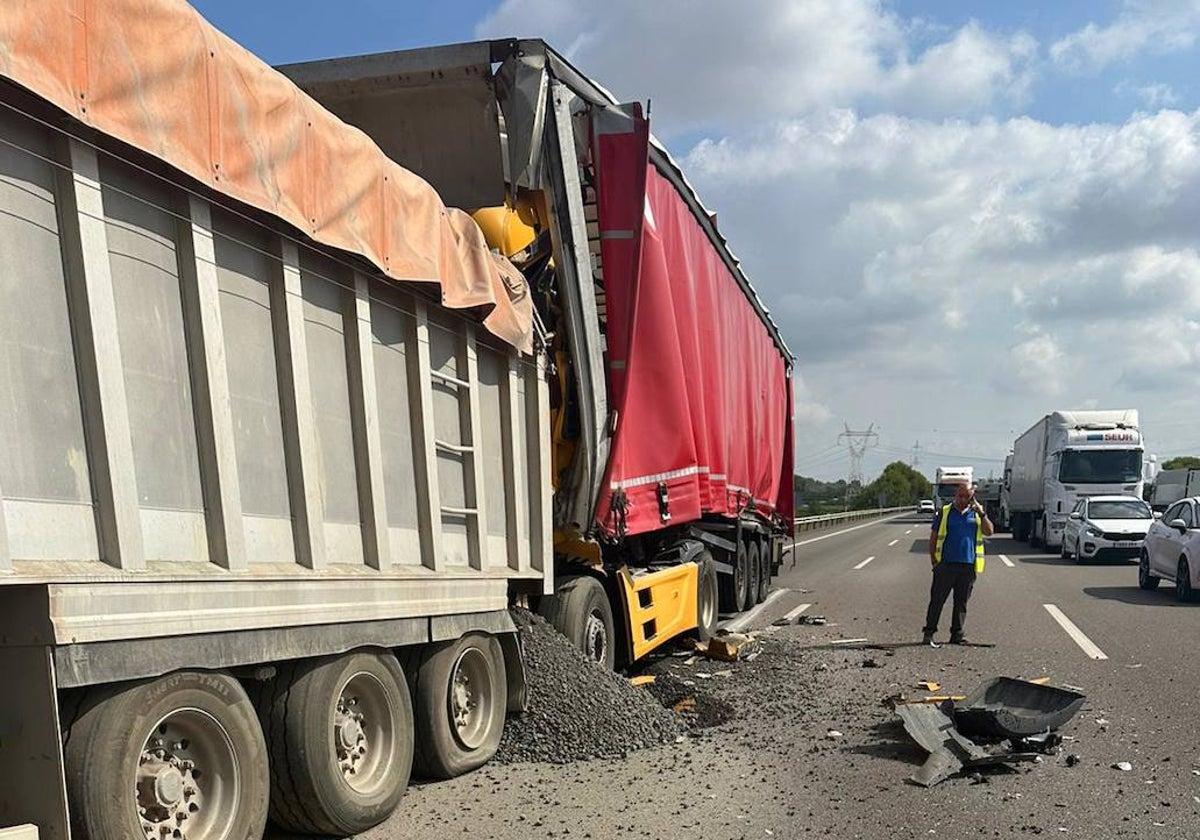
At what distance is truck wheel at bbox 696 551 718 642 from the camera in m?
11.4

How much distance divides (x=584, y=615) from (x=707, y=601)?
4070 mm

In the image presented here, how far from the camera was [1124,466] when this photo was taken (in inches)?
1061

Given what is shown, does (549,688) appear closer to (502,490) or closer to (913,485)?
(502,490)

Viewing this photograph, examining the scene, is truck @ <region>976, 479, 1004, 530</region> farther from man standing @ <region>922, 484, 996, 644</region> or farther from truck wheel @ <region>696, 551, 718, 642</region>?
truck wheel @ <region>696, 551, 718, 642</region>

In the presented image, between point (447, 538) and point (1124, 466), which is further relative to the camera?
point (1124, 466)

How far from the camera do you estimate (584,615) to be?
788 cm

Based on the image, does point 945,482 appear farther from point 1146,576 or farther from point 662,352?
point 662,352

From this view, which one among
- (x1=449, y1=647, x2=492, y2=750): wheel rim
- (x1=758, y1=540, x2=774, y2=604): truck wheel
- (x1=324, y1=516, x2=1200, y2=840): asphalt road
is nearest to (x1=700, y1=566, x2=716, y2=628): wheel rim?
(x1=324, y1=516, x2=1200, y2=840): asphalt road

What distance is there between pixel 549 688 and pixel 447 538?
1496 millimetres

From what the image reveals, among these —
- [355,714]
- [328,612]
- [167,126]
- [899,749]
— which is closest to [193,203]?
[167,126]

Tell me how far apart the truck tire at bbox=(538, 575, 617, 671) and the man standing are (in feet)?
15.1

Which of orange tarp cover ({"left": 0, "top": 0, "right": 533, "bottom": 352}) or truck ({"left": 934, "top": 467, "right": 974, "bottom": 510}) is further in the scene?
truck ({"left": 934, "top": 467, "right": 974, "bottom": 510})

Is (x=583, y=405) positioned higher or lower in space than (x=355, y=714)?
higher

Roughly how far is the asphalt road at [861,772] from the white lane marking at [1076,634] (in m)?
0.04
